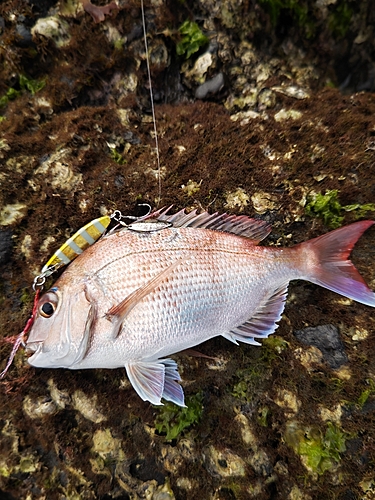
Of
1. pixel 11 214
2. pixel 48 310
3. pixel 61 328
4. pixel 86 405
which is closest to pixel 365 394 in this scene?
pixel 86 405

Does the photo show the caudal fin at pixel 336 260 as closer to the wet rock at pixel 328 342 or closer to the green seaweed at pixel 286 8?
the wet rock at pixel 328 342

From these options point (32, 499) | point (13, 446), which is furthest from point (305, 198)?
point (32, 499)

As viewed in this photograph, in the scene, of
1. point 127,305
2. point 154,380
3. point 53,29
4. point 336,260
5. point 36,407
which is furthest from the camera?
point 53,29

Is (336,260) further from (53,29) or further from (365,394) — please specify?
(53,29)

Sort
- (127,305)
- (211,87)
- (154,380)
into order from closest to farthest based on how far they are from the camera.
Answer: (127,305) → (154,380) → (211,87)

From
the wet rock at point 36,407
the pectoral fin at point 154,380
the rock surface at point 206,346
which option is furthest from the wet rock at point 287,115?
the wet rock at point 36,407

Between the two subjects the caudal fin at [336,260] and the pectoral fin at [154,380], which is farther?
the caudal fin at [336,260]

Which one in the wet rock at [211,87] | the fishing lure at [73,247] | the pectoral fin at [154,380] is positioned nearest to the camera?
the pectoral fin at [154,380]

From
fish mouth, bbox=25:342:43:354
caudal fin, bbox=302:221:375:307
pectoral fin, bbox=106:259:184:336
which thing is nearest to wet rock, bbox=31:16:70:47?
pectoral fin, bbox=106:259:184:336
